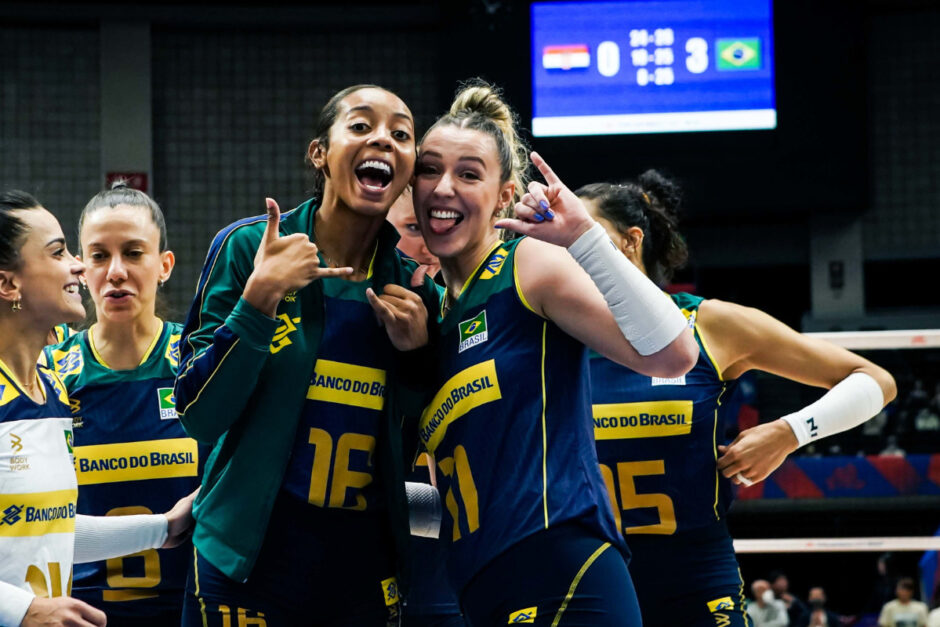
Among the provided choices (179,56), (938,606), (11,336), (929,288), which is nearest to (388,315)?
(11,336)

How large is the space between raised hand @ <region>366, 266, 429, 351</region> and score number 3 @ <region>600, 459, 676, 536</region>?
0.93 m

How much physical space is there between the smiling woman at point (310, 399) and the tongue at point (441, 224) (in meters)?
0.11

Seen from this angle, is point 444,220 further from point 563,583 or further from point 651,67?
point 651,67

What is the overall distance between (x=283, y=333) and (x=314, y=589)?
0.55 meters

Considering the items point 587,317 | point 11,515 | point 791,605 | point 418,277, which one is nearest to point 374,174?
point 418,277

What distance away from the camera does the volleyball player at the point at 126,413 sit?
3.13 m

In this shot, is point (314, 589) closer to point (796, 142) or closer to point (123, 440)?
point (123, 440)

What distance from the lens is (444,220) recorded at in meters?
2.44

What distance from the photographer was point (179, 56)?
1110 centimetres

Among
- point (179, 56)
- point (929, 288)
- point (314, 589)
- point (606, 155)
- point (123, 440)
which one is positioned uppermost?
point (179, 56)

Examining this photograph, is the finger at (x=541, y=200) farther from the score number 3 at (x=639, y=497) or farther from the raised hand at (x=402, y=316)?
the score number 3 at (x=639, y=497)

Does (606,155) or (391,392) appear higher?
(606,155)

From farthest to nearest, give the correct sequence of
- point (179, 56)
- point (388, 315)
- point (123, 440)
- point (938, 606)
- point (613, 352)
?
point (179, 56) → point (938, 606) → point (123, 440) → point (388, 315) → point (613, 352)

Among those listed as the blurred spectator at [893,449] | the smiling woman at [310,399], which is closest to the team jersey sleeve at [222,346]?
the smiling woman at [310,399]
